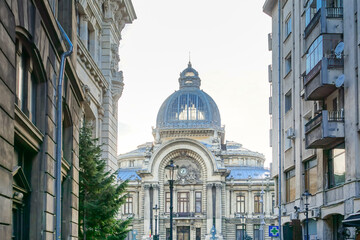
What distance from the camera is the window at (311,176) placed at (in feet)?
109

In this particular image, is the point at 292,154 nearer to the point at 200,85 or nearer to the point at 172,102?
the point at 172,102

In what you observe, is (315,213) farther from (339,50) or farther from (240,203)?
(240,203)

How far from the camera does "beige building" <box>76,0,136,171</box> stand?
109 feet

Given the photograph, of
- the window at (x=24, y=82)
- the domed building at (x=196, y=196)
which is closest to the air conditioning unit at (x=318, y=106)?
the window at (x=24, y=82)

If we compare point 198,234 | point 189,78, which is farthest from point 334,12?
point 189,78

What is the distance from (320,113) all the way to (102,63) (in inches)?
594

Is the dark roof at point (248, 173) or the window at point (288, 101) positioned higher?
the window at point (288, 101)

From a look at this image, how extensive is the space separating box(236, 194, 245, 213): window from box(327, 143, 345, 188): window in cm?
8093

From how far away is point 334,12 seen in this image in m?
29.1

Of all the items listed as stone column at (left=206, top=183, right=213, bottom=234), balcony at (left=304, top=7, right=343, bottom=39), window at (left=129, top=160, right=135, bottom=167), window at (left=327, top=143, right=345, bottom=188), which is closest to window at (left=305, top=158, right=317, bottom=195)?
window at (left=327, top=143, right=345, bottom=188)

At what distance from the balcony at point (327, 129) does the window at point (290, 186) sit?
8.69 m

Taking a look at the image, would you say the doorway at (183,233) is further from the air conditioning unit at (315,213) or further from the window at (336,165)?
the window at (336,165)

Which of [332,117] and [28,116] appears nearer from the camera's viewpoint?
[28,116]

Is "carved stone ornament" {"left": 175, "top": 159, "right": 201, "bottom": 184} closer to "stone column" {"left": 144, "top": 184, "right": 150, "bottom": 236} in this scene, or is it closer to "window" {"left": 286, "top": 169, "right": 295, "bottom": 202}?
"stone column" {"left": 144, "top": 184, "right": 150, "bottom": 236}
